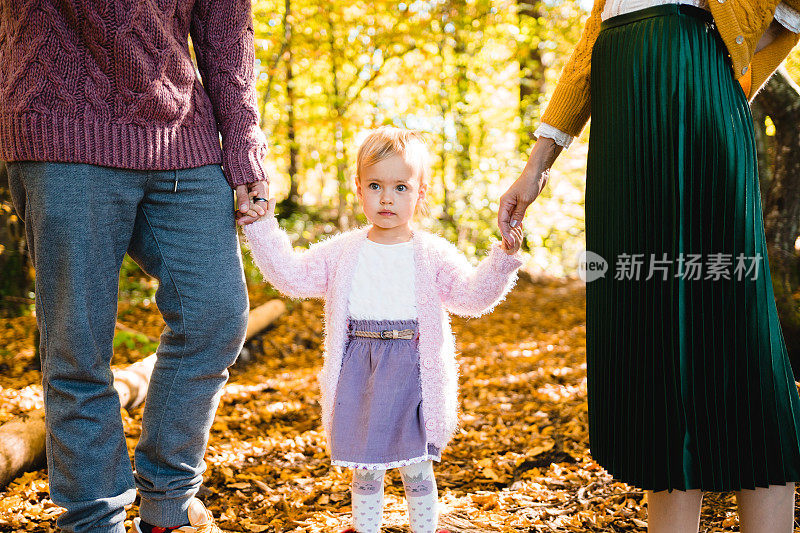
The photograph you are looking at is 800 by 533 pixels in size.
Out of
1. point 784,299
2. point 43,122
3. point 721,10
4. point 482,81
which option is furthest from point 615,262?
point 482,81

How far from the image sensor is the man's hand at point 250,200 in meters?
1.95

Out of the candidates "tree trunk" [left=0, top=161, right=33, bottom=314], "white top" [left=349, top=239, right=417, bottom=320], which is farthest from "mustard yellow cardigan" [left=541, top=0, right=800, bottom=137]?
"tree trunk" [left=0, top=161, right=33, bottom=314]

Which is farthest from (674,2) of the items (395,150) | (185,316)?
(185,316)

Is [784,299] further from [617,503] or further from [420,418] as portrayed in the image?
[420,418]

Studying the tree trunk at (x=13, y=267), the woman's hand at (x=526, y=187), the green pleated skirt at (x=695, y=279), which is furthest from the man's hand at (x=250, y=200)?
the tree trunk at (x=13, y=267)

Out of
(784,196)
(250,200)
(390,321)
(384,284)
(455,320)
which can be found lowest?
(455,320)

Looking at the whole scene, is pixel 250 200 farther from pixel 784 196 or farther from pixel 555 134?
pixel 784 196

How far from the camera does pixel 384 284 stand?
6.82ft

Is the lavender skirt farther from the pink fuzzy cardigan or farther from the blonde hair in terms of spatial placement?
the blonde hair

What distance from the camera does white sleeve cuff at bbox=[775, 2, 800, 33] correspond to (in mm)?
1668

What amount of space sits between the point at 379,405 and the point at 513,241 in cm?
62

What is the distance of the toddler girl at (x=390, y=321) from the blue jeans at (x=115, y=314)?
22cm

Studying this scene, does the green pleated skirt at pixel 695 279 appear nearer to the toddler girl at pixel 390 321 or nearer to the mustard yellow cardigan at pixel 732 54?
the mustard yellow cardigan at pixel 732 54

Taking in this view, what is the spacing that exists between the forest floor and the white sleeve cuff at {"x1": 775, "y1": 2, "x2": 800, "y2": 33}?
5.20ft
